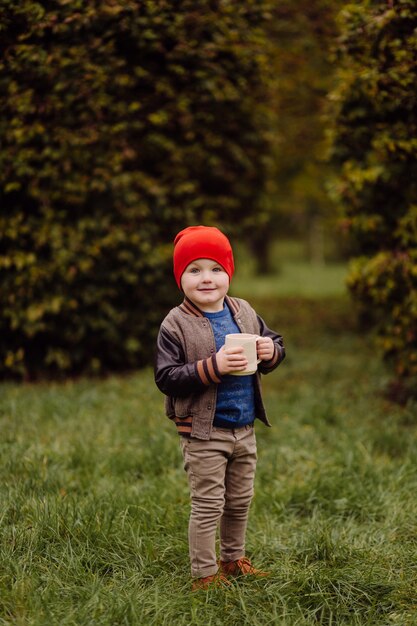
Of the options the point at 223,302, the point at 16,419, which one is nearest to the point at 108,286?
the point at 16,419

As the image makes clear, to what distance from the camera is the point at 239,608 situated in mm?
2639

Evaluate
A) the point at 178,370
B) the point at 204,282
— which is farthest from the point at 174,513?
the point at 204,282

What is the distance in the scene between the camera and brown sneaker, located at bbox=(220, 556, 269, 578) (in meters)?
2.91

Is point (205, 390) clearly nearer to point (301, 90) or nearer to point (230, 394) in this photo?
point (230, 394)

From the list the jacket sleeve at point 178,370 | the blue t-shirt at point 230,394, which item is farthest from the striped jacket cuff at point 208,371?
the blue t-shirt at point 230,394

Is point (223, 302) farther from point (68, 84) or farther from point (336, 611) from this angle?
point (68, 84)

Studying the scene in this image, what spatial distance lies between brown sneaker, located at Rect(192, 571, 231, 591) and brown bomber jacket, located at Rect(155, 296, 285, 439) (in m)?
0.63

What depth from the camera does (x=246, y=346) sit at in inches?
102

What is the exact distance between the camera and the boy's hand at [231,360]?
2557 millimetres

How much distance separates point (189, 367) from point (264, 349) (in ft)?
1.15

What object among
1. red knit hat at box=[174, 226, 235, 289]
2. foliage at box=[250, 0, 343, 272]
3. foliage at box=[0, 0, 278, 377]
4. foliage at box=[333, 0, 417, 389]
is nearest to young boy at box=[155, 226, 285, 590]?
red knit hat at box=[174, 226, 235, 289]

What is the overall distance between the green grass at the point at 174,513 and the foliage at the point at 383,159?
88 centimetres

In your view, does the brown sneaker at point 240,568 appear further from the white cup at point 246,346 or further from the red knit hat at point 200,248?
the red knit hat at point 200,248

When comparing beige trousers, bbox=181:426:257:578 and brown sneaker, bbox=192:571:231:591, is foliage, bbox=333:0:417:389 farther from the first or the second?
brown sneaker, bbox=192:571:231:591
